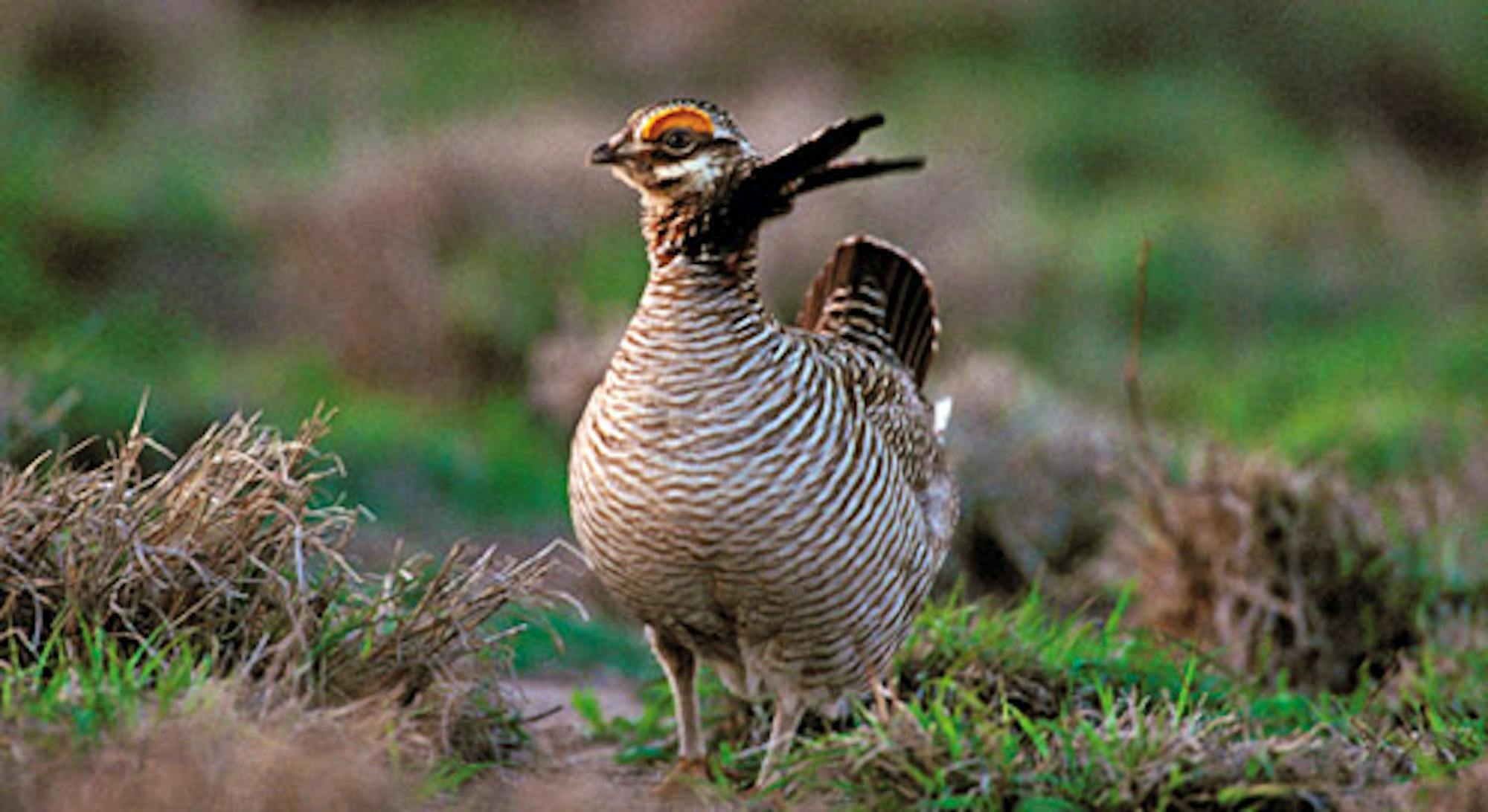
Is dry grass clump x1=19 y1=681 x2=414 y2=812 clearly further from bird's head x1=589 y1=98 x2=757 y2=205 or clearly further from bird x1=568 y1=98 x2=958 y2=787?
bird's head x1=589 y1=98 x2=757 y2=205

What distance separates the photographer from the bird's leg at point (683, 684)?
5500 mm

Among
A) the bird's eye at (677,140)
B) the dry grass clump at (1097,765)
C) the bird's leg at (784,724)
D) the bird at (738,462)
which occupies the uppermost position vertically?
the bird's eye at (677,140)

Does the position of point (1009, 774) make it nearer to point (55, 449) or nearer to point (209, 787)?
point (209, 787)

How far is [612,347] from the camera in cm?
1009

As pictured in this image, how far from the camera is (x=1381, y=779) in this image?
4438mm

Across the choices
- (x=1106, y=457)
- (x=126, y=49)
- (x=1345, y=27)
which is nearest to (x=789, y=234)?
(x=1106, y=457)

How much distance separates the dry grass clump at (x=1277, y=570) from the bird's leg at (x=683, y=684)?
86.3 inches

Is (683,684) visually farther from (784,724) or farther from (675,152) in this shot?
(675,152)

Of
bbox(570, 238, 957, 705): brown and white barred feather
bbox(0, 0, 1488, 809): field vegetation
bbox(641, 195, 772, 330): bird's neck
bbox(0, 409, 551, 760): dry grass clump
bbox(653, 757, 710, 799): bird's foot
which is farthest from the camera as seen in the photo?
bbox(653, 757, 710, 799): bird's foot

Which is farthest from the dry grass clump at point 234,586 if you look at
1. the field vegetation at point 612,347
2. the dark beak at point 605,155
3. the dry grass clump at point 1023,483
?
the dry grass clump at point 1023,483

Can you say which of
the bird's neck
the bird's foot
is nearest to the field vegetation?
the bird's foot

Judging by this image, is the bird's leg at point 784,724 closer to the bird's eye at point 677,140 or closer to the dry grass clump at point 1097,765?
the dry grass clump at point 1097,765

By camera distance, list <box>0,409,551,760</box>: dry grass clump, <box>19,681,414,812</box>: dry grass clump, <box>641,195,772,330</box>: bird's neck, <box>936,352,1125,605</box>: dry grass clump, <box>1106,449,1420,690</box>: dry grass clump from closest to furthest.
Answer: <box>19,681,414,812</box>: dry grass clump → <box>0,409,551,760</box>: dry grass clump → <box>641,195,772,330</box>: bird's neck → <box>1106,449,1420,690</box>: dry grass clump → <box>936,352,1125,605</box>: dry grass clump

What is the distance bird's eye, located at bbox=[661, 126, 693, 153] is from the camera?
504 centimetres
